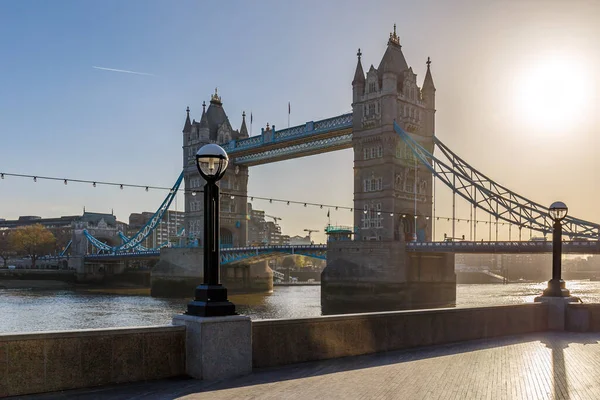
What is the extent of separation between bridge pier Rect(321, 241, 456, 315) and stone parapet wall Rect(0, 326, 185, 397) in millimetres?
39483

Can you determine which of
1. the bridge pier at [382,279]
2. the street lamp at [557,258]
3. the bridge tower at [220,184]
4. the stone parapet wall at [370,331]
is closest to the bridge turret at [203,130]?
the bridge tower at [220,184]

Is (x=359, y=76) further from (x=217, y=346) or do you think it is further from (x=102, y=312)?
(x=217, y=346)

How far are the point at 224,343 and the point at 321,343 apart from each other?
7.24 feet

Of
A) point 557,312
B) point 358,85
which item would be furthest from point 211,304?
point 358,85

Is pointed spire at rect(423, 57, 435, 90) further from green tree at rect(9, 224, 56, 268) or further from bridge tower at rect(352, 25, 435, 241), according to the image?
green tree at rect(9, 224, 56, 268)

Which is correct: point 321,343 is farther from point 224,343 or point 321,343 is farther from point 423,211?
point 423,211

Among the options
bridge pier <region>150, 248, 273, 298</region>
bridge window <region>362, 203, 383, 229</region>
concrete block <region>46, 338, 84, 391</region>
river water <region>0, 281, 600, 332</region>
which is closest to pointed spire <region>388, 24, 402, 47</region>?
bridge window <region>362, 203, 383, 229</region>

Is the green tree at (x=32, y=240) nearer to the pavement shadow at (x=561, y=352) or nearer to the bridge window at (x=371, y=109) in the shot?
the bridge window at (x=371, y=109)

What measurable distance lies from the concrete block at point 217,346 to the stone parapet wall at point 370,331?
0.52 metres

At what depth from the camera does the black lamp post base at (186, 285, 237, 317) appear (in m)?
9.48

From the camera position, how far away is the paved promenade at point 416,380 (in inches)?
331

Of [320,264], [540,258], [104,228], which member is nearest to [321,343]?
[104,228]

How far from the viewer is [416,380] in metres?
9.42

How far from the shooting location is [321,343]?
11.0 metres
